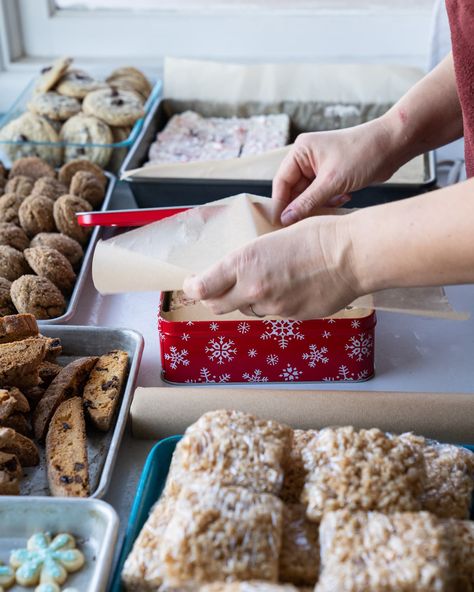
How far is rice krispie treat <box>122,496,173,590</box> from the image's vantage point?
0.74 m

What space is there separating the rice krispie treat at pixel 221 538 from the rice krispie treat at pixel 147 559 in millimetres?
16

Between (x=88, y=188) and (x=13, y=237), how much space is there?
0.22 metres

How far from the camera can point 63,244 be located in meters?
1.43

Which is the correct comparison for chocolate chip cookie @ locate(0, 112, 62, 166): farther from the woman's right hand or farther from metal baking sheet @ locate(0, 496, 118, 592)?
metal baking sheet @ locate(0, 496, 118, 592)

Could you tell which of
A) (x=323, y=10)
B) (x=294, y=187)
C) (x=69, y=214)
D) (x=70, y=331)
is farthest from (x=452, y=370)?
(x=323, y=10)

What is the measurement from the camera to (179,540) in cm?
71

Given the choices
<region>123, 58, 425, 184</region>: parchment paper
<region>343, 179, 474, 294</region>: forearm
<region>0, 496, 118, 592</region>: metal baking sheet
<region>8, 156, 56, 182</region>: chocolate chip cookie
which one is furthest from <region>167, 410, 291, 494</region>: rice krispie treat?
<region>123, 58, 425, 184</region>: parchment paper

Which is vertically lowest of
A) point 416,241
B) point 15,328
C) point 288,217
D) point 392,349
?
point 392,349

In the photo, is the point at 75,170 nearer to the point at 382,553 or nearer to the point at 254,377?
the point at 254,377

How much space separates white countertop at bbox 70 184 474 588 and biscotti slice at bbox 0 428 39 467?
111 millimetres

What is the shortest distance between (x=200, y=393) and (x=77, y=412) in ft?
0.58

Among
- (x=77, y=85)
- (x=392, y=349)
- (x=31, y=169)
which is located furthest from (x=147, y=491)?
(x=77, y=85)

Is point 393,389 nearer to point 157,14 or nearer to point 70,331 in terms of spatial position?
point 70,331

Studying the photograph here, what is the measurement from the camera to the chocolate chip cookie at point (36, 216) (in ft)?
4.91
